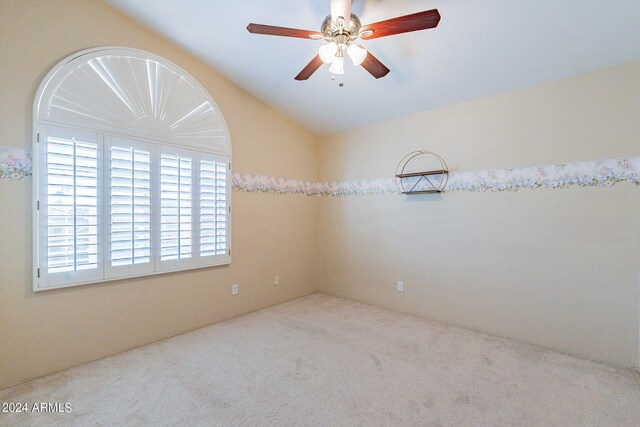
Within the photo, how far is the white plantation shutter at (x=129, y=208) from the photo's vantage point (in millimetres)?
2465

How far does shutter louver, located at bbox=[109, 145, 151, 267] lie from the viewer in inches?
97.3

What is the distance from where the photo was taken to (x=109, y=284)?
250 centimetres

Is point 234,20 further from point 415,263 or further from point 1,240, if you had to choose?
point 415,263

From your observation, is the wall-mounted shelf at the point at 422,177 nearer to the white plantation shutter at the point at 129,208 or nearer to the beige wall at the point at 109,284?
the beige wall at the point at 109,284

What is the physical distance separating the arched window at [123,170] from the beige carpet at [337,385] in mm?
823

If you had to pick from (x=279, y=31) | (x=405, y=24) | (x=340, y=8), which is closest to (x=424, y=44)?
(x=405, y=24)

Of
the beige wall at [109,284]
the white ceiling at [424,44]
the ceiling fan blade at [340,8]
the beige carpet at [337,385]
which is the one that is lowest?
the beige carpet at [337,385]

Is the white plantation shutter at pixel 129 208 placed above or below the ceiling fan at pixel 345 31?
below

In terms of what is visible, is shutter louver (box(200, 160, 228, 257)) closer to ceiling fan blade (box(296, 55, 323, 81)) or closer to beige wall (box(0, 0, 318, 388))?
beige wall (box(0, 0, 318, 388))

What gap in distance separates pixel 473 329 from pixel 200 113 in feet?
12.0

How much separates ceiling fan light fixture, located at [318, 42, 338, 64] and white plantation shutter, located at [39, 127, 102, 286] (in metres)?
1.94

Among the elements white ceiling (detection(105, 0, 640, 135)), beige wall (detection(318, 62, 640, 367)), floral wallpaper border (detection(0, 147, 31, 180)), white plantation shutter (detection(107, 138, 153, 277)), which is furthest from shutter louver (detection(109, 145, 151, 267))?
beige wall (detection(318, 62, 640, 367))

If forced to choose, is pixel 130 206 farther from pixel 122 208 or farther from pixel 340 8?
pixel 340 8

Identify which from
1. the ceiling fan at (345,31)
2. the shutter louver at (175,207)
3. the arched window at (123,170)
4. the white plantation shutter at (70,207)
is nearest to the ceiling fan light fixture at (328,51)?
the ceiling fan at (345,31)
